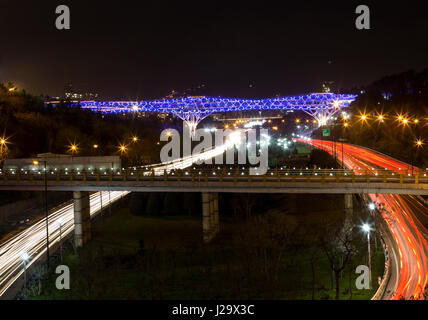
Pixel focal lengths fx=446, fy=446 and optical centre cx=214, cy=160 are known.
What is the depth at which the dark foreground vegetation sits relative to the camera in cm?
2111

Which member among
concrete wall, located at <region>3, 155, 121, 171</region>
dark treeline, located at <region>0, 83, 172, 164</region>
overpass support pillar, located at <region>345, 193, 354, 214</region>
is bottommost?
overpass support pillar, located at <region>345, 193, 354, 214</region>

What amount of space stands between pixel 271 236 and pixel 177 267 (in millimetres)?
5698

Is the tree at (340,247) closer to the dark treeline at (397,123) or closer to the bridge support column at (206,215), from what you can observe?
the bridge support column at (206,215)

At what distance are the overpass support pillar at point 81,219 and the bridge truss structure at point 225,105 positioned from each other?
93.0 metres

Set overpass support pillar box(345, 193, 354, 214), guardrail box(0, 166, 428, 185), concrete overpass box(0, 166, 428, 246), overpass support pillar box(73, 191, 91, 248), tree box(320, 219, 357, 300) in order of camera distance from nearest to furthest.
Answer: tree box(320, 219, 357, 300), concrete overpass box(0, 166, 428, 246), guardrail box(0, 166, 428, 185), overpass support pillar box(345, 193, 354, 214), overpass support pillar box(73, 191, 91, 248)

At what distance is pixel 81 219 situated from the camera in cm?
3164

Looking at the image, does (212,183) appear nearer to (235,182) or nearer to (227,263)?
(235,182)

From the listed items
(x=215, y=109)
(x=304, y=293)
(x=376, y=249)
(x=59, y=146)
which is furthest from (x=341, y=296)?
(x=215, y=109)

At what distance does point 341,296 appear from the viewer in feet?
63.1

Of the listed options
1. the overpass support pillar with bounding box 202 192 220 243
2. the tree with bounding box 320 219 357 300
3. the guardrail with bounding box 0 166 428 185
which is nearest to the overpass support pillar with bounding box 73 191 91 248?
the guardrail with bounding box 0 166 428 185

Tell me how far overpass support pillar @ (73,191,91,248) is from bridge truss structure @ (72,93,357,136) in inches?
3662

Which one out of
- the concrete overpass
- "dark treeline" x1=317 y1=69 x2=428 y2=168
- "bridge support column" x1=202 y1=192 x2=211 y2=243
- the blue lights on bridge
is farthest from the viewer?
the blue lights on bridge

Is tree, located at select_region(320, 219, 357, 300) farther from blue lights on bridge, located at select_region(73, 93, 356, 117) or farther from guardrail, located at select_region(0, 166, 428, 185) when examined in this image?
blue lights on bridge, located at select_region(73, 93, 356, 117)

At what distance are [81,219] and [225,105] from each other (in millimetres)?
126725
